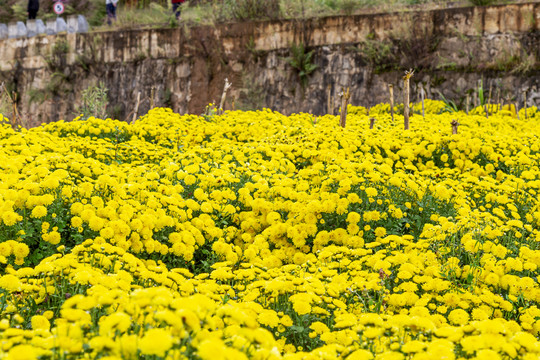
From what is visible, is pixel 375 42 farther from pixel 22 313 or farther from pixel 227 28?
pixel 22 313

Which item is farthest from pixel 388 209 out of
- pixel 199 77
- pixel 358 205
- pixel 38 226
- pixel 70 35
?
pixel 70 35

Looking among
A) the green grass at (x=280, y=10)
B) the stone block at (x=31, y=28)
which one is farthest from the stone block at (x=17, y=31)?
the green grass at (x=280, y=10)

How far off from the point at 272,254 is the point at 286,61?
1020 cm

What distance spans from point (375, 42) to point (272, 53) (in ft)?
9.58

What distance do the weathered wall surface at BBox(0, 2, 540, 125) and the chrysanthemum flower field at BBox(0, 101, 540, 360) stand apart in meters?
5.60

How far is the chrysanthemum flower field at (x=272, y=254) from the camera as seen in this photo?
7.38ft

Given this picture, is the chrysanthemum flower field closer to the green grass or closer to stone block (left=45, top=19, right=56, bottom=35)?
the green grass

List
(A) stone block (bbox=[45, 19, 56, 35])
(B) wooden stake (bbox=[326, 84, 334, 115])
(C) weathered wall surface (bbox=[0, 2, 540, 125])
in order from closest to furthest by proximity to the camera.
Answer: (C) weathered wall surface (bbox=[0, 2, 540, 125])
(B) wooden stake (bbox=[326, 84, 334, 115])
(A) stone block (bbox=[45, 19, 56, 35])

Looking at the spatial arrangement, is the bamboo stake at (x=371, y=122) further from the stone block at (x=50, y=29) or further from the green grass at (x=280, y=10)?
the stone block at (x=50, y=29)

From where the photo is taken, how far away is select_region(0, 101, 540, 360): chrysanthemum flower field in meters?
2.25

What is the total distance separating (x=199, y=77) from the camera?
15.4 m

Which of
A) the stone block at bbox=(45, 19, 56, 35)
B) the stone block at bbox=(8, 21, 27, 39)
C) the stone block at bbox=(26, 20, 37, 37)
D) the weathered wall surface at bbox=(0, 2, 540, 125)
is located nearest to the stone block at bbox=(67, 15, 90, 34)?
the stone block at bbox=(45, 19, 56, 35)

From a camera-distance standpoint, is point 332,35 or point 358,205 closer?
point 358,205

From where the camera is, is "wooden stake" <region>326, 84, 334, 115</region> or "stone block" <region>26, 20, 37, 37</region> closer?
"wooden stake" <region>326, 84, 334, 115</region>
